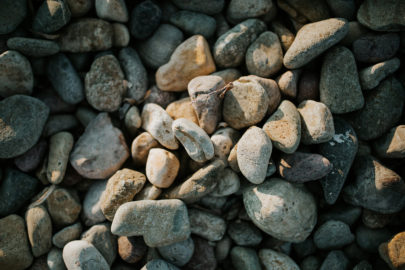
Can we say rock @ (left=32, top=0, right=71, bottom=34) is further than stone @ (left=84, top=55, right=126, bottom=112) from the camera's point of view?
No

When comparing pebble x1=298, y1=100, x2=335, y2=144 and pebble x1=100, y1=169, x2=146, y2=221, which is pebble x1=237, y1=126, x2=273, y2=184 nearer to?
pebble x1=298, y1=100, x2=335, y2=144

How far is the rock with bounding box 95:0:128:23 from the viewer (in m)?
1.90

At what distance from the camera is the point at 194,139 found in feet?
5.74

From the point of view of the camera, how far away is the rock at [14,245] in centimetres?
181

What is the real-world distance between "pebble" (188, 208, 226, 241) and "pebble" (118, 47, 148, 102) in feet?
3.02

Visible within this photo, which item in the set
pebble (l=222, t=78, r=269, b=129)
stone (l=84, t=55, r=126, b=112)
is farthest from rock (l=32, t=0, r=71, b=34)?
pebble (l=222, t=78, r=269, b=129)

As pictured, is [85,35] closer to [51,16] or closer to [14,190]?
[51,16]

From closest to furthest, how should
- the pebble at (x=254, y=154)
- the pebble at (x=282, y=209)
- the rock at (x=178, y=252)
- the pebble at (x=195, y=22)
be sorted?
the pebble at (x=254, y=154), the pebble at (x=282, y=209), the rock at (x=178, y=252), the pebble at (x=195, y=22)

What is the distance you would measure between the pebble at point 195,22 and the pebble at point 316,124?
2.92 ft

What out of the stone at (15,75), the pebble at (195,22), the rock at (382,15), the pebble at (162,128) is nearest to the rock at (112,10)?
the pebble at (195,22)

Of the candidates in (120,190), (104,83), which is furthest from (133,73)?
(120,190)

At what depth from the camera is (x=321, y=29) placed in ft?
5.83

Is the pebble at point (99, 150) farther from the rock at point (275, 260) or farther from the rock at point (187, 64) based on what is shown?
the rock at point (275, 260)

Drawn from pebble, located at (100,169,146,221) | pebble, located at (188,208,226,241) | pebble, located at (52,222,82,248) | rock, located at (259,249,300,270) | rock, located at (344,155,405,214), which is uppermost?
pebble, located at (100,169,146,221)
